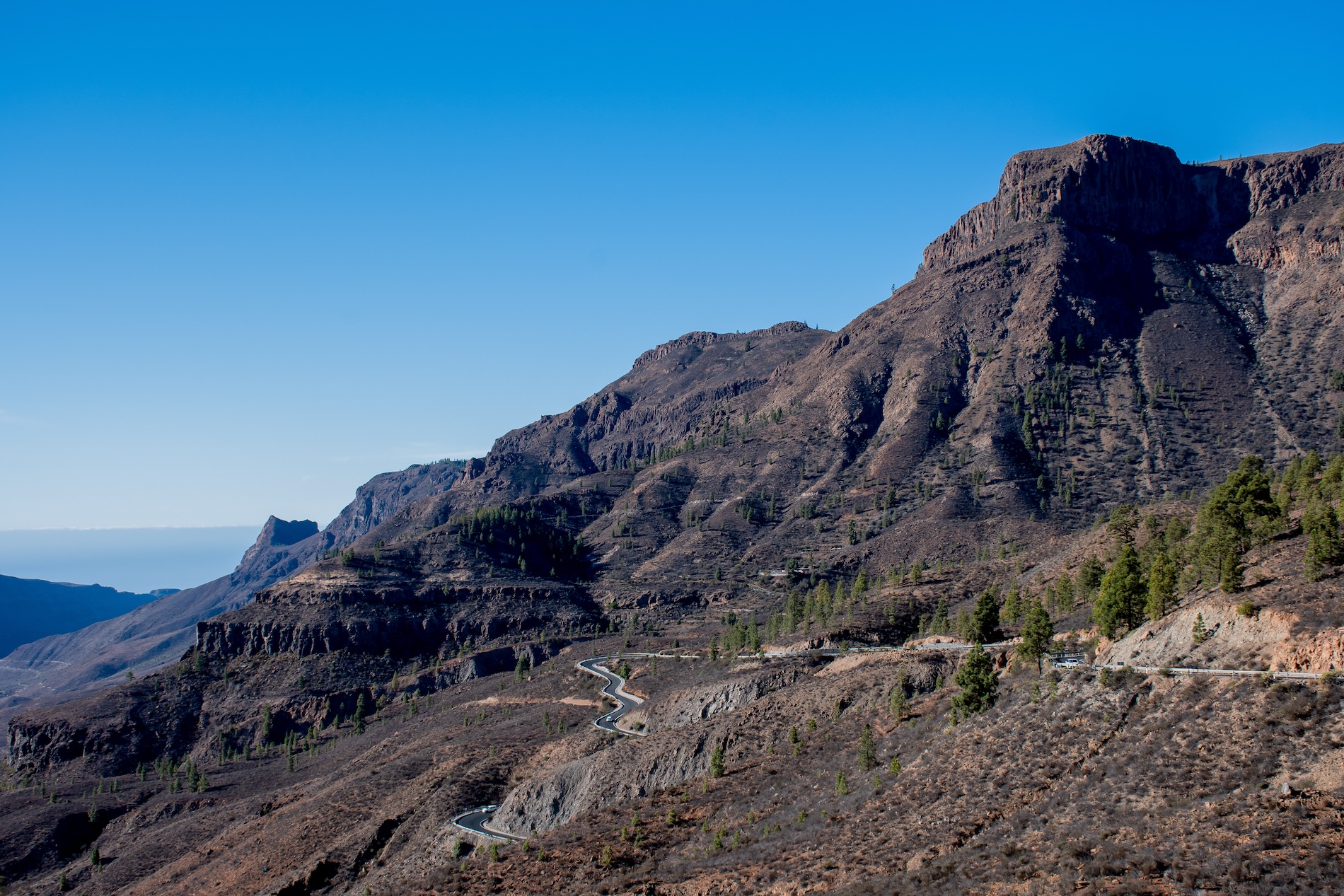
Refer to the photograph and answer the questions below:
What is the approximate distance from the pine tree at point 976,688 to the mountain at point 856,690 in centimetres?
18

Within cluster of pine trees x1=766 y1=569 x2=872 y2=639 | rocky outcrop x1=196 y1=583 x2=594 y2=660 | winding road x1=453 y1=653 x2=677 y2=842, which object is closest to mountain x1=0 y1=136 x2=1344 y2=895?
rocky outcrop x1=196 y1=583 x2=594 y2=660

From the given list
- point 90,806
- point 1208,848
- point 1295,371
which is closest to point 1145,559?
point 1208,848

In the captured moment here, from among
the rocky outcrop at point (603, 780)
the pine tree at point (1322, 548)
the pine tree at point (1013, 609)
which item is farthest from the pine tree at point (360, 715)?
the pine tree at point (1322, 548)

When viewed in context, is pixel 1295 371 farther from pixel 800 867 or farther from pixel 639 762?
pixel 800 867

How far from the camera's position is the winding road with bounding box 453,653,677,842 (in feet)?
217

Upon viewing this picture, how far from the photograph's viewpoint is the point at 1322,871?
26.8 m

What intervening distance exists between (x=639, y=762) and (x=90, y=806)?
8985 cm

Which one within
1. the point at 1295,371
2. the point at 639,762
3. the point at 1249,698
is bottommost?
the point at 639,762

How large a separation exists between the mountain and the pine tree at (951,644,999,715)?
7.3 inches

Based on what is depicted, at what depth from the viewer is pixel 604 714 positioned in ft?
310

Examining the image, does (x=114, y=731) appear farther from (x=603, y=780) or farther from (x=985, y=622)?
(x=985, y=622)

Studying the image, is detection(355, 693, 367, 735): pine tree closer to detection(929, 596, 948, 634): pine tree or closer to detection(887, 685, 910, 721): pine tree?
detection(929, 596, 948, 634): pine tree

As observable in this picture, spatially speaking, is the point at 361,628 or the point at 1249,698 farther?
the point at 361,628

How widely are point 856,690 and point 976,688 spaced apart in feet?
51.8
